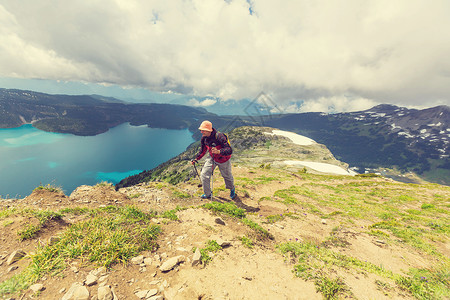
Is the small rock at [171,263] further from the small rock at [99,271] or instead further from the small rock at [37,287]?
the small rock at [37,287]

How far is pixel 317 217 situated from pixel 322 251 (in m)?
5.65

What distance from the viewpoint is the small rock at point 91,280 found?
12.7 feet

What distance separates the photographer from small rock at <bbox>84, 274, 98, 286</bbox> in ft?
12.7

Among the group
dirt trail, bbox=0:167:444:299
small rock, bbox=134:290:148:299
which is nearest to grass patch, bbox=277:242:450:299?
dirt trail, bbox=0:167:444:299

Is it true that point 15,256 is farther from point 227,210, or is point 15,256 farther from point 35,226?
point 227,210

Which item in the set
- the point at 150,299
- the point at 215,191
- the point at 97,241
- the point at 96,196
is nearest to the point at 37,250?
the point at 97,241

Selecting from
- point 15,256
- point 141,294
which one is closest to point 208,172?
point 141,294

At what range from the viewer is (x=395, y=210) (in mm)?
14117

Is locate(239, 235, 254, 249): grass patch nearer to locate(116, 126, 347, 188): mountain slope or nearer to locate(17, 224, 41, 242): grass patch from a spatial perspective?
locate(17, 224, 41, 242): grass patch

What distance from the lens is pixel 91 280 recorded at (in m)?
3.94

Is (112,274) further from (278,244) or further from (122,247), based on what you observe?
(278,244)

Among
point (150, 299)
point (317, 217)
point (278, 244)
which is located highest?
point (150, 299)

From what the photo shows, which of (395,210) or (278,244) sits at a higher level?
(278,244)

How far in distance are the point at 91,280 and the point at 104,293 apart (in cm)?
53
